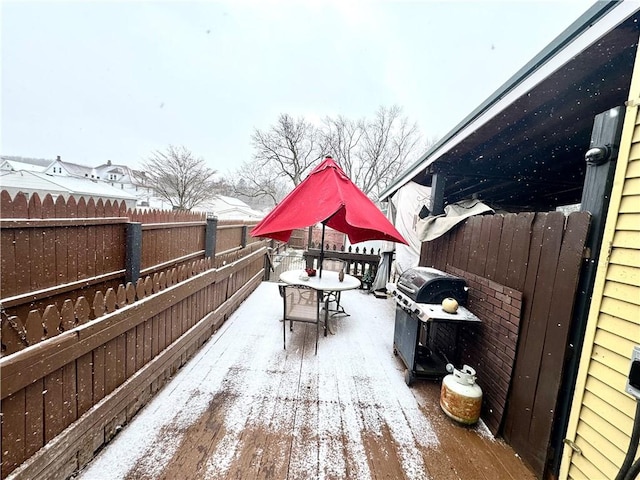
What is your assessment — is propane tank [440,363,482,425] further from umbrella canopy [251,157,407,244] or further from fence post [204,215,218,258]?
fence post [204,215,218,258]

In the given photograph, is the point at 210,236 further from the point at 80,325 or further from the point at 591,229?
the point at 591,229

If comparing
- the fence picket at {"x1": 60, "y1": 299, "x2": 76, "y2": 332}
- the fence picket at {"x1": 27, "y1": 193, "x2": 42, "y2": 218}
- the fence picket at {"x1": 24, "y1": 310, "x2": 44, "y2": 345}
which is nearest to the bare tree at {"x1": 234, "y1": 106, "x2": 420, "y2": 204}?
the fence picket at {"x1": 27, "y1": 193, "x2": 42, "y2": 218}

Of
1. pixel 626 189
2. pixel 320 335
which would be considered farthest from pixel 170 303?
pixel 626 189

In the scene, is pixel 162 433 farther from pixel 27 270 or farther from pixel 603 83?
pixel 603 83

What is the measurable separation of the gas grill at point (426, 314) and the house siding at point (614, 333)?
91 cm

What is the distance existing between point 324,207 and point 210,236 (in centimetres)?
252

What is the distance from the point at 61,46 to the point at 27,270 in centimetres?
693

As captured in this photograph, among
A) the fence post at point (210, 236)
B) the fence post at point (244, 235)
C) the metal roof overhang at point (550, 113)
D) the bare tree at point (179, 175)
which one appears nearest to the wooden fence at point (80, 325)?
the fence post at point (210, 236)

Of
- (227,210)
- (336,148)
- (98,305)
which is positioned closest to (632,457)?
(98,305)

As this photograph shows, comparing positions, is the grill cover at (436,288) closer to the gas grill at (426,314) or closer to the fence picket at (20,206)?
the gas grill at (426,314)

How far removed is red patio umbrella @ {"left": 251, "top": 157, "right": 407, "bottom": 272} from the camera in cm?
272

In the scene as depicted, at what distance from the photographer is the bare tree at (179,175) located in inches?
686

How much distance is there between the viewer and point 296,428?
6.79 ft

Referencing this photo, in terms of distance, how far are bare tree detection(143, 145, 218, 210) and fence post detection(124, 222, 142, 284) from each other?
16747mm
